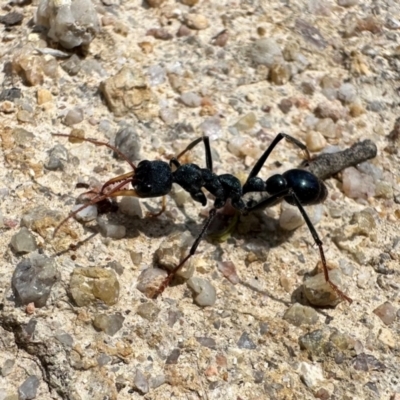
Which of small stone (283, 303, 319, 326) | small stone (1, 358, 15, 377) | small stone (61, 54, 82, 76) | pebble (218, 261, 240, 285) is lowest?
small stone (1, 358, 15, 377)

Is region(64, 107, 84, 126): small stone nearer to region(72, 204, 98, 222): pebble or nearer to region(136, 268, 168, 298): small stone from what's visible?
region(72, 204, 98, 222): pebble

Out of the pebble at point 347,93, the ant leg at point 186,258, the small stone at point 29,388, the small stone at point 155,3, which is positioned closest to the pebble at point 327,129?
the pebble at point 347,93

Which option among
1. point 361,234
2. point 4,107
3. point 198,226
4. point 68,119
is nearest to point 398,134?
point 361,234

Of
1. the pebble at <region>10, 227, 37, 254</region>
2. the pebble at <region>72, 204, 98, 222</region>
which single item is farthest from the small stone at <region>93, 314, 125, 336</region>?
the pebble at <region>72, 204, 98, 222</region>

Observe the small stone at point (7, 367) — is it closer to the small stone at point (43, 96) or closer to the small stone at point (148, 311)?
the small stone at point (148, 311)

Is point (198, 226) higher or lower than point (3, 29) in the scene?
lower

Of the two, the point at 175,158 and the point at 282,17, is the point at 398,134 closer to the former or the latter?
the point at 282,17
